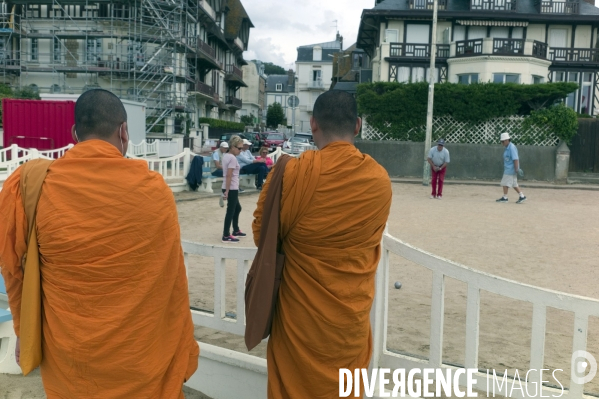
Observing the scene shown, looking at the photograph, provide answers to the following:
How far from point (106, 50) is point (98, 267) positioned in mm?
42053

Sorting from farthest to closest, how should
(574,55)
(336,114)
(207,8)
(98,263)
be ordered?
1. (207,8)
2. (574,55)
3. (336,114)
4. (98,263)

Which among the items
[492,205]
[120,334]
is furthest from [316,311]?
[492,205]

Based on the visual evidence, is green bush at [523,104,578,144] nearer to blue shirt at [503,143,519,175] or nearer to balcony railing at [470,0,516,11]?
blue shirt at [503,143,519,175]

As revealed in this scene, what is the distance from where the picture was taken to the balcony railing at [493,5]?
37.3m

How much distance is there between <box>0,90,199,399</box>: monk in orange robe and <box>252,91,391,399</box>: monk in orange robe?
1.95 ft

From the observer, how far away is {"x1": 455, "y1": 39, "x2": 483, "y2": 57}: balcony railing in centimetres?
3559

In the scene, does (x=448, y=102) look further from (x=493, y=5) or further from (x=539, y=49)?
(x=493, y=5)

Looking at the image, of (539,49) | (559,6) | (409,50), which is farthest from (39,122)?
(559,6)

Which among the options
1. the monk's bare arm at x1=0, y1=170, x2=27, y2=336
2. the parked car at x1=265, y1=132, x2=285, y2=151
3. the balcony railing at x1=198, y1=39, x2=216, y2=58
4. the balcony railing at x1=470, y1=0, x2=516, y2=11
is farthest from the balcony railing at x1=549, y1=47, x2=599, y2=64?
the monk's bare arm at x1=0, y1=170, x2=27, y2=336

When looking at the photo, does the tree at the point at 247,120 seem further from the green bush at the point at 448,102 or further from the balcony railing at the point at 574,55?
the green bush at the point at 448,102

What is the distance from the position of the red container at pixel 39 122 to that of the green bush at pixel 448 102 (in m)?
13.8

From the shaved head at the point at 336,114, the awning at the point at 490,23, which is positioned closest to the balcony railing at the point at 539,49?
the awning at the point at 490,23

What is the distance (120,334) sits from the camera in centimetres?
272

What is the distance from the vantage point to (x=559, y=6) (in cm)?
3775
